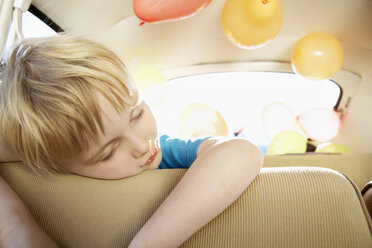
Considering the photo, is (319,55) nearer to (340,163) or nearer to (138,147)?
(340,163)

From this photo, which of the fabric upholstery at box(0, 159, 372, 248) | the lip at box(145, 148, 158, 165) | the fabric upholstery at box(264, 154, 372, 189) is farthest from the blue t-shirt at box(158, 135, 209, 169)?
the fabric upholstery at box(264, 154, 372, 189)

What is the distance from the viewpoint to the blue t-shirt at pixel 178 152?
2.59ft

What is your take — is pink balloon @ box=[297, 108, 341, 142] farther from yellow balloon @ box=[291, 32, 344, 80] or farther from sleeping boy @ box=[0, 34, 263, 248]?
sleeping boy @ box=[0, 34, 263, 248]

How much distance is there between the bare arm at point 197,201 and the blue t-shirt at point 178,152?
0.85ft

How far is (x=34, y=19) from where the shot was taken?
1149 mm

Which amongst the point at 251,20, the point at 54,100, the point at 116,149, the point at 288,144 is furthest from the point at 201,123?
the point at 54,100

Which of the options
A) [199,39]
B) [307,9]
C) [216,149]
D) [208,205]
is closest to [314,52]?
[307,9]

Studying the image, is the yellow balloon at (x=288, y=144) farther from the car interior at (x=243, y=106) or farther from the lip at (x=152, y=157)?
the lip at (x=152, y=157)

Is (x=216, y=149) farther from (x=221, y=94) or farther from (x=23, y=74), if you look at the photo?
(x=221, y=94)

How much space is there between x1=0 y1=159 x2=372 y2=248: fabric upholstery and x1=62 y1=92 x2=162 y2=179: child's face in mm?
35

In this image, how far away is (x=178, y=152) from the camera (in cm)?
86

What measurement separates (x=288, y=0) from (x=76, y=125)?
4.87ft

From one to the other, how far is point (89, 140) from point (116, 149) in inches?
3.0

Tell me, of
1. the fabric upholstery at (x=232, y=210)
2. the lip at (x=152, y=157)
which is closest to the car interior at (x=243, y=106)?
the fabric upholstery at (x=232, y=210)
